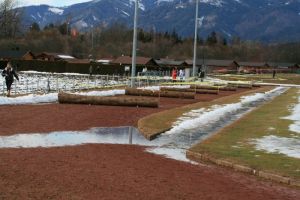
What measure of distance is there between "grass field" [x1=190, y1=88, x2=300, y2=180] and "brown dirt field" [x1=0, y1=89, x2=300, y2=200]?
2.81 feet

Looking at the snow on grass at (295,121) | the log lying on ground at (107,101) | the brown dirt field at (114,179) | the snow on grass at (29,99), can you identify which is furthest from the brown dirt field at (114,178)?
the snow on grass at (29,99)

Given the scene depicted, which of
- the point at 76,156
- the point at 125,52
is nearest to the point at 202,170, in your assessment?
the point at 76,156

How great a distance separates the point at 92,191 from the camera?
9.12 meters

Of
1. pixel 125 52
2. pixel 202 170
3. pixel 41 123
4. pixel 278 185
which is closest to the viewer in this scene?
pixel 278 185

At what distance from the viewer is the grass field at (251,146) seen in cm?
1218

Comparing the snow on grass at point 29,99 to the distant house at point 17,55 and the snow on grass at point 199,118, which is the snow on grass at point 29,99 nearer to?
the snow on grass at point 199,118

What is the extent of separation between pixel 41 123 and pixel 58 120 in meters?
1.10

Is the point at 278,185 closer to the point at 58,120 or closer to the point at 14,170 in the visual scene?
the point at 14,170

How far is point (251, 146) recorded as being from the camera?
48.7 feet

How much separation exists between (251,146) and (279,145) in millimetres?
911

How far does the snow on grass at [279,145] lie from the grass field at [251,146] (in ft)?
0.84

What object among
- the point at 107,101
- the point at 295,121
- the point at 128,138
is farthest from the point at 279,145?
the point at 107,101

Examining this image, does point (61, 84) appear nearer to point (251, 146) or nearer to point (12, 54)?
point (251, 146)

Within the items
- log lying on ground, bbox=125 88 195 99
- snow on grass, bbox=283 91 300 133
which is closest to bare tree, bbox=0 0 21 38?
log lying on ground, bbox=125 88 195 99
